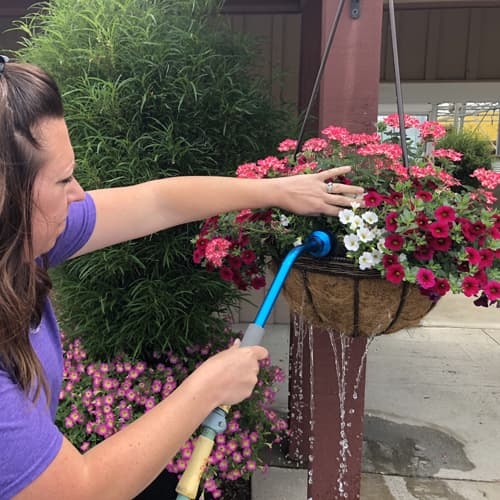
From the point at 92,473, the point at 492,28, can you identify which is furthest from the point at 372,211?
the point at 492,28

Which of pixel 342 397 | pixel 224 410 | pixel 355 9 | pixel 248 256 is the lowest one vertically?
pixel 342 397

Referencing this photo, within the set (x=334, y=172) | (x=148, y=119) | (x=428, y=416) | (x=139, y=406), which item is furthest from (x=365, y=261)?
(x=428, y=416)

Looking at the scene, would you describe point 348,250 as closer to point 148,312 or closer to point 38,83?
point 38,83

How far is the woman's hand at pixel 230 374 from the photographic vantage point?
34.4 inches

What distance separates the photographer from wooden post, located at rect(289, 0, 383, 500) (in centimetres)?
166

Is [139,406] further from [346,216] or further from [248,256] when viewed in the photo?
[346,216]

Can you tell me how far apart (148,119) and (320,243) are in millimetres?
1032

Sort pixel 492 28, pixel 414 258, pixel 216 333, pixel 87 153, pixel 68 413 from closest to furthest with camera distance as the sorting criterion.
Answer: pixel 414 258
pixel 87 153
pixel 68 413
pixel 216 333
pixel 492 28

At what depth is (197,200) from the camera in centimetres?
127

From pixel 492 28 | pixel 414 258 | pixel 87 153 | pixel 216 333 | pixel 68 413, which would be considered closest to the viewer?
pixel 414 258

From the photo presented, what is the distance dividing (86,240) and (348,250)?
1.90 feet

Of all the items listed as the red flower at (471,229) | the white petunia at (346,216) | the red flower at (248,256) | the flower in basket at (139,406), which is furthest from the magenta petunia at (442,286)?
the flower in basket at (139,406)

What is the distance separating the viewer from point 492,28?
457 cm

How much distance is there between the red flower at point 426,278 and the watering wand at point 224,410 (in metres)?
0.22
